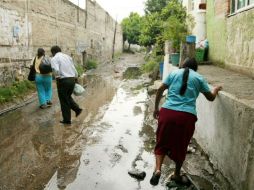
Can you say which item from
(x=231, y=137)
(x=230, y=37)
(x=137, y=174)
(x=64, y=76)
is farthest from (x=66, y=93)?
(x=230, y=37)

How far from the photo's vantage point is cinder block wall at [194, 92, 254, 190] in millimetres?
3799

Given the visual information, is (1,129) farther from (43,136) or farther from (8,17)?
(8,17)

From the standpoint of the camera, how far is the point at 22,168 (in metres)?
5.12

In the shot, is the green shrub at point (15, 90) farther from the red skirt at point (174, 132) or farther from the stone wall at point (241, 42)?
the stone wall at point (241, 42)

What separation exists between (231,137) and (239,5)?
565 centimetres

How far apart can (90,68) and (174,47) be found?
11.9 metres

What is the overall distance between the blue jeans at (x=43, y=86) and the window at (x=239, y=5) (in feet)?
18.2

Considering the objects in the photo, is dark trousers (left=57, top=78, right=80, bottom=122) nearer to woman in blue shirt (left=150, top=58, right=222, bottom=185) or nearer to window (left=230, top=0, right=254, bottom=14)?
woman in blue shirt (left=150, top=58, right=222, bottom=185)

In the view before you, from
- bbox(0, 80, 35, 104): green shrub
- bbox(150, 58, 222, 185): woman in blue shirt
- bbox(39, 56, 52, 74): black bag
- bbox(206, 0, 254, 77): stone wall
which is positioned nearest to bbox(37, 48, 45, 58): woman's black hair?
bbox(39, 56, 52, 74): black bag

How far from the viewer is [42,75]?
30.1 feet

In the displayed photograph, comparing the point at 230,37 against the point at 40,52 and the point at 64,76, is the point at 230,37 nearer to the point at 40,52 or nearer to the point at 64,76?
the point at 64,76

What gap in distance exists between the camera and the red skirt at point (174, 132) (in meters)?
4.32

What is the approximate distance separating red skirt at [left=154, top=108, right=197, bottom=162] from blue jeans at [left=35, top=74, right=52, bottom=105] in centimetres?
558

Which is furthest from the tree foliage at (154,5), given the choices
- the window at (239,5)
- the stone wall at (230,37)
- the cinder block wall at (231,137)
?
the cinder block wall at (231,137)
